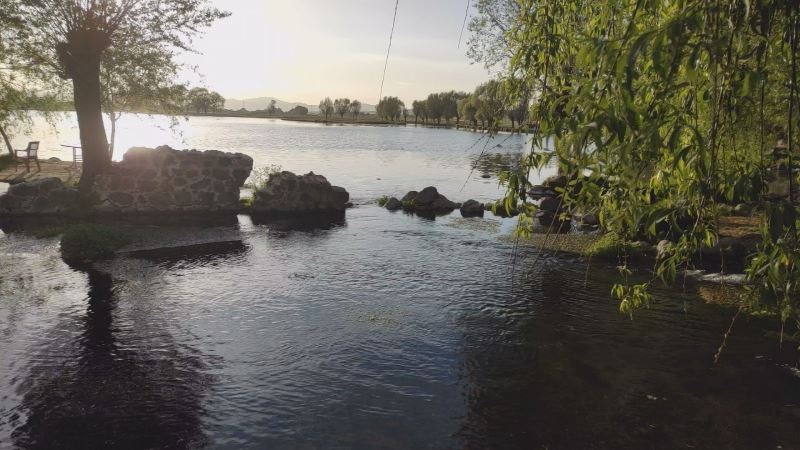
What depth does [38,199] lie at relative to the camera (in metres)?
22.6

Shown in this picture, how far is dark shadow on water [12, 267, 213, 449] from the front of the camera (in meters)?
7.45

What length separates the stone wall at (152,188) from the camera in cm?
2272

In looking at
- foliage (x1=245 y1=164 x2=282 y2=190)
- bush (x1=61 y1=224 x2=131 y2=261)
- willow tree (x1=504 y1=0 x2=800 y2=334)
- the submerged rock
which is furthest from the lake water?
the submerged rock

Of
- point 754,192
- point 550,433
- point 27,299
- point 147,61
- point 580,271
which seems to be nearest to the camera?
point 754,192

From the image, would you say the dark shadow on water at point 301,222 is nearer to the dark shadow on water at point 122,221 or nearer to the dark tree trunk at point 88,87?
the dark shadow on water at point 122,221

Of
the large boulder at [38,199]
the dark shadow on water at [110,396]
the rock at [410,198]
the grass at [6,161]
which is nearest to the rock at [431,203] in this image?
the rock at [410,198]

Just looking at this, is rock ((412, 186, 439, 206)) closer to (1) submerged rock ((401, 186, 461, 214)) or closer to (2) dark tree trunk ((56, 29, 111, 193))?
(1) submerged rock ((401, 186, 461, 214))

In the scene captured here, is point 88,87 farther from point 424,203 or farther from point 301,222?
point 424,203

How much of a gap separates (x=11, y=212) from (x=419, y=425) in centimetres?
2204

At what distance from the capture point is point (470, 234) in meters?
23.2

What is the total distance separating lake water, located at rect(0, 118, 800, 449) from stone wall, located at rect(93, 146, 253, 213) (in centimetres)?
663

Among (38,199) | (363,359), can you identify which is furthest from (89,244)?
(363,359)

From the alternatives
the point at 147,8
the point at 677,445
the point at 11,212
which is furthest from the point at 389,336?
the point at 147,8

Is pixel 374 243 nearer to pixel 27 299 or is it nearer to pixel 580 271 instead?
pixel 580 271
